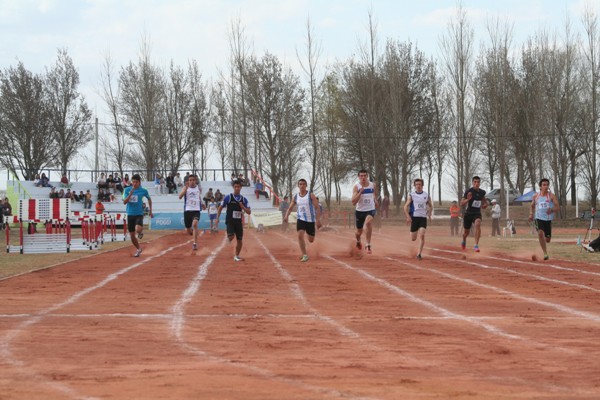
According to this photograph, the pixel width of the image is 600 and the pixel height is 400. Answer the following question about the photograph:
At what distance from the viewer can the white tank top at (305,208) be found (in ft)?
62.6

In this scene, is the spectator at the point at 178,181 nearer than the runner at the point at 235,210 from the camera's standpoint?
No

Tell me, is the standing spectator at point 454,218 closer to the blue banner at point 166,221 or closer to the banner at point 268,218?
the banner at point 268,218

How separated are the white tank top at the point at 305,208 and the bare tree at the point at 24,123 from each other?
43976 millimetres

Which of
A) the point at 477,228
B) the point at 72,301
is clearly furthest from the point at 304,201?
the point at 72,301

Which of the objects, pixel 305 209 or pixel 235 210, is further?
pixel 235 210

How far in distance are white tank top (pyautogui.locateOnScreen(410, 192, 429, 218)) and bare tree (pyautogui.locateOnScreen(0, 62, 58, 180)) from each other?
44326 millimetres

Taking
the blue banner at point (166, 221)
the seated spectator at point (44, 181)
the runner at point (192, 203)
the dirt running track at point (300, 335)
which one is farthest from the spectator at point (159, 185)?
the dirt running track at point (300, 335)

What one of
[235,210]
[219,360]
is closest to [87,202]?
[235,210]

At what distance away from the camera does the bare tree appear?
2381 inches

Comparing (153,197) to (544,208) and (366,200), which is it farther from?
(544,208)

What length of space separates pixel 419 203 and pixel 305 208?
2.75m

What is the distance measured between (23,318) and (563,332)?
574 cm

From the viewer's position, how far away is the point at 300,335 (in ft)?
27.8

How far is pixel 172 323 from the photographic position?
30.6ft
